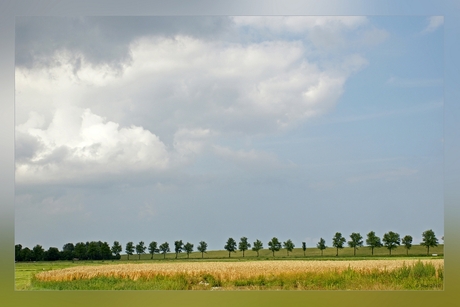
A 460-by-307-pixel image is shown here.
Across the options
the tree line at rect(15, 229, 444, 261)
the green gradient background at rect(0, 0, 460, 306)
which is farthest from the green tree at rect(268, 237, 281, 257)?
the green gradient background at rect(0, 0, 460, 306)

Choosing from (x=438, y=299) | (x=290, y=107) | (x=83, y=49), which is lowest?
(x=438, y=299)

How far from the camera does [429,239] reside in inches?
380

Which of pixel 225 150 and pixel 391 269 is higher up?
pixel 225 150

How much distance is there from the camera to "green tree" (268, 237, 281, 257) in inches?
384

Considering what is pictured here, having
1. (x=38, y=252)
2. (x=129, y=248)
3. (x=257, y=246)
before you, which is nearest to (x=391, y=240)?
(x=257, y=246)

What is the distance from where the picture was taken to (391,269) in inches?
384

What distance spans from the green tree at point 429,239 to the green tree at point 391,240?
14.7 inches

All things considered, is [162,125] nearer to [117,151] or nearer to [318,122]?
[117,151]

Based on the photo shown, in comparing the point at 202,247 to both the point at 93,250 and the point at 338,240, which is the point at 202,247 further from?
the point at 338,240

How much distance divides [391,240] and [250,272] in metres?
2.20

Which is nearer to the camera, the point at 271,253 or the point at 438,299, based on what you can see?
the point at 438,299

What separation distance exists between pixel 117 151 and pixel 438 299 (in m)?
5.10

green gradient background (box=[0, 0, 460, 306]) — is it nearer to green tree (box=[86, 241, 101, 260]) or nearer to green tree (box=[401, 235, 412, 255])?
green tree (box=[401, 235, 412, 255])

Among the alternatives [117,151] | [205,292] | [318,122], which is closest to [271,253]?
[205,292]
